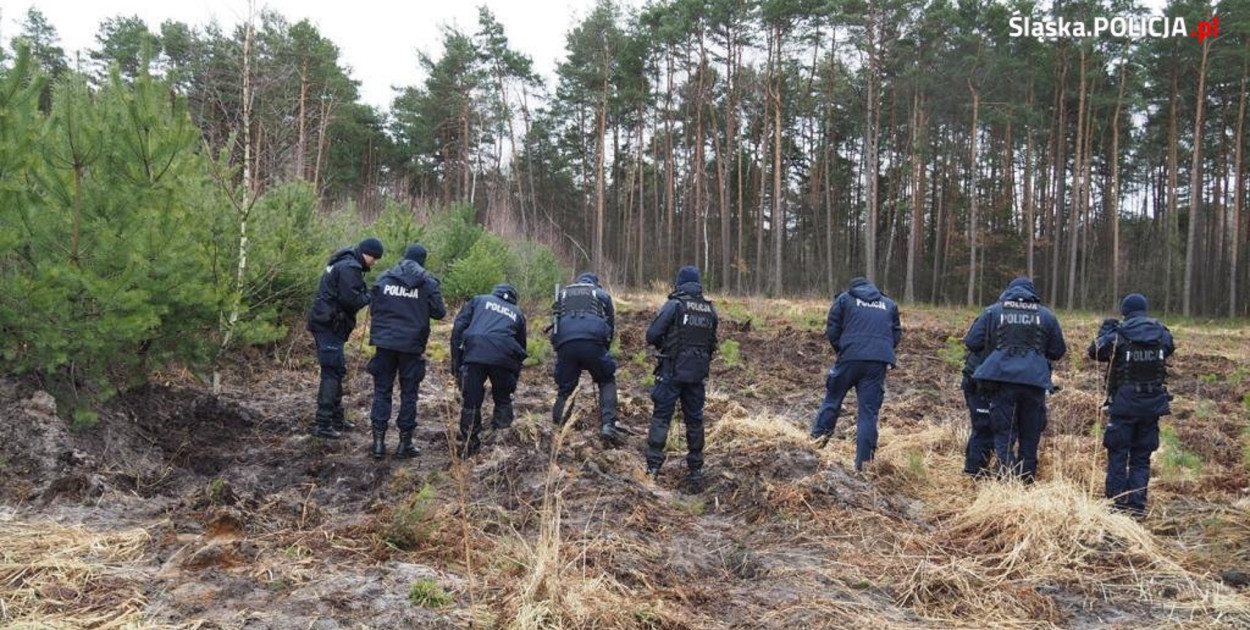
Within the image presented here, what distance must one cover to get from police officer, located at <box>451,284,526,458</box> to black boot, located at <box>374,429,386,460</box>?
0.65 m

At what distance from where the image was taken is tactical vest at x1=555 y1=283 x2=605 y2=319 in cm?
706

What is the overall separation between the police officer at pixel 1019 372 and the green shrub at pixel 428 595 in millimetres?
4620

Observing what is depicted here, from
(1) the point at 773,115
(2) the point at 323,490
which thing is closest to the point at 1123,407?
(2) the point at 323,490

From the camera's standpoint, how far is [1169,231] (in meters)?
32.2

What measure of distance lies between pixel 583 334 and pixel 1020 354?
368cm

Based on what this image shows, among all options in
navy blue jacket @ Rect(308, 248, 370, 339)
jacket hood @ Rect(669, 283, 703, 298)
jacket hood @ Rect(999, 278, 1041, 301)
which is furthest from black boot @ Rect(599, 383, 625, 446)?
jacket hood @ Rect(999, 278, 1041, 301)

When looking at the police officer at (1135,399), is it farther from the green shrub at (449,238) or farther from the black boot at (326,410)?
the green shrub at (449,238)

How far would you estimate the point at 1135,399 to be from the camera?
227 inches

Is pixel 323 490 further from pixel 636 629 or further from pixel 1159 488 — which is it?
pixel 1159 488

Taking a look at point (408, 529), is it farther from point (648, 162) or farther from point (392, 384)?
point (648, 162)

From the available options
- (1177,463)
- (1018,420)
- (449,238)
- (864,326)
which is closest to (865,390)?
(864,326)

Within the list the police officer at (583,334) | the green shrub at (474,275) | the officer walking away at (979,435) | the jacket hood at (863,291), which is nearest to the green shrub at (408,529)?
the police officer at (583,334)

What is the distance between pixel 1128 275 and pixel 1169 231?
16.8ft

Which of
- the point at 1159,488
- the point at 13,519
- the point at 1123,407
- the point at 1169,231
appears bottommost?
the point at 1159,488
